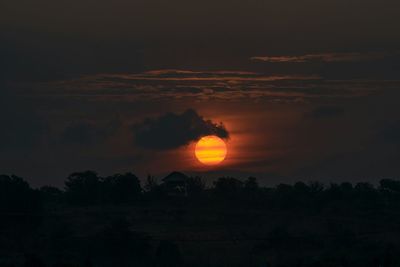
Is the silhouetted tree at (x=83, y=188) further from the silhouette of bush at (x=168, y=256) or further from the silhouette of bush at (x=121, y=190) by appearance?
the silhouette of bush at (x=168, y=256)

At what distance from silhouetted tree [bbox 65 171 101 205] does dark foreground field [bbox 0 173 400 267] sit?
0.11 m

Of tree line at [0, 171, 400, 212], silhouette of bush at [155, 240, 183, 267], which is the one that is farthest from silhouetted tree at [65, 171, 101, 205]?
silhouette of bush at [155, 240, 183, 267]

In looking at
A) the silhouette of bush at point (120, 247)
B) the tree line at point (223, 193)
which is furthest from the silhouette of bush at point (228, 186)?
the silhouette of bush at point (120, 247)

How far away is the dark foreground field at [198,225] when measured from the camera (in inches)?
3903

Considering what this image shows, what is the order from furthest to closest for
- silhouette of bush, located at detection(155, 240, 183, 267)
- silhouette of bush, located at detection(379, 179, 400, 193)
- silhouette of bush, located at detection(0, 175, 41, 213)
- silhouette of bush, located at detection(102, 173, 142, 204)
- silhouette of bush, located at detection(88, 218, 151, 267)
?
silhouette of bush, located at detection(379, 179, 400, 193) < silhouette of bush, located at detection(102, 173, 142, 204) < silhouette of bush, located at detection(0, 175, 41, 213) < silhouette of bush, located at detection(88, 218, 151, 267) < silhouette of bush, located at detection(155, 240, 183, 267)

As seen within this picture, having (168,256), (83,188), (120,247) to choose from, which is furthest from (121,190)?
(168,256)

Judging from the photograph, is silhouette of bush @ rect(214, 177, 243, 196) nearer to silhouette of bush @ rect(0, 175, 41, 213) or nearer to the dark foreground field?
the dark foreground field

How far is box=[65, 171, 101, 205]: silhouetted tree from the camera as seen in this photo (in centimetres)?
12950

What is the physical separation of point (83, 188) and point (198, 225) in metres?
22.4

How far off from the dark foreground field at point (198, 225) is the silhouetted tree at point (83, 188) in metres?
0.11

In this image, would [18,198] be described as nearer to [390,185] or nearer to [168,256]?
[168,256]

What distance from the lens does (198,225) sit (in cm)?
11381

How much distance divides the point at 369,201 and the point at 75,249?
39.8 m

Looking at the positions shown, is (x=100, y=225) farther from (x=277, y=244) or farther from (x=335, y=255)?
(x=335, y=255)
